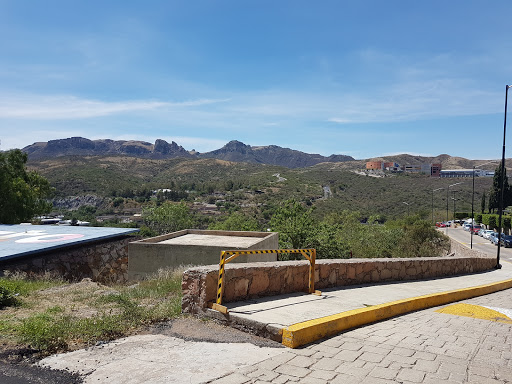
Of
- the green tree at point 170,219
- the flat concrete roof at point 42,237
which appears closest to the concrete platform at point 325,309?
the flat concrete roof at point 42,237

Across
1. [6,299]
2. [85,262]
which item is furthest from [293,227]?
[6,299]

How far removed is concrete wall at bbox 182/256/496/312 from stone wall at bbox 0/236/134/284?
8.51 meters

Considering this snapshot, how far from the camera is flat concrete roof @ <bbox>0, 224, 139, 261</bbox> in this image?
13.5 metres

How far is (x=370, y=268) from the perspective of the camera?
31.9 feet

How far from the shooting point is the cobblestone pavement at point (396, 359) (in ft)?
13.7

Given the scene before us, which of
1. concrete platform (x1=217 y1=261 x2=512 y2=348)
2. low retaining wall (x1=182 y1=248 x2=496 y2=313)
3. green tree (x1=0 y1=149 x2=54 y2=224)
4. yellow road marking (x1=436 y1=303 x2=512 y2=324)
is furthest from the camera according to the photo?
green tree (x1=0 y1=149 x2=54 y2=224)

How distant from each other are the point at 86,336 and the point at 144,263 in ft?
40.3

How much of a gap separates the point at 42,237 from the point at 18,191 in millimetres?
16548

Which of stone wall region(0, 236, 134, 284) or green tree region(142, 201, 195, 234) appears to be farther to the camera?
green tree region(142, 201, 195, 234)

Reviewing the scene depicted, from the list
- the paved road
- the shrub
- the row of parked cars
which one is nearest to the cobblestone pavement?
the shrub

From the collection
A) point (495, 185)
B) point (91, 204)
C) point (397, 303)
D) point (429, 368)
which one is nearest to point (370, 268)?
point (397, 303)

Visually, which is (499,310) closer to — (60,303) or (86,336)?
(86,336)

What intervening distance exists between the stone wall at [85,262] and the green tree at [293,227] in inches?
546

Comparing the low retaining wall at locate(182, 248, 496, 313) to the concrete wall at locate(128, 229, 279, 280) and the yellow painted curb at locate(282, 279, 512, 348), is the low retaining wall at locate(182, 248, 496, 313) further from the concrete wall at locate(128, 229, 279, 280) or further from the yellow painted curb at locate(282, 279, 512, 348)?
the concrete wall at locate(128, 229, 279, 280)
